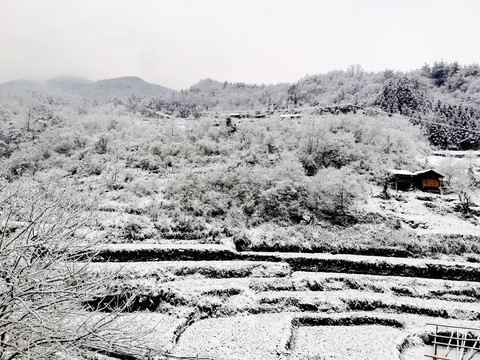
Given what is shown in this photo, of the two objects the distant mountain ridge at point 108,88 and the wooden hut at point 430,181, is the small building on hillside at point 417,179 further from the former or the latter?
the distant mountain ridge at point 108,88

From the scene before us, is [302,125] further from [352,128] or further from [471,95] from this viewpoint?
[471,95]

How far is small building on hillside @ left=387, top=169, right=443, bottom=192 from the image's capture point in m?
34.1

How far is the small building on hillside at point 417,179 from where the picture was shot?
34.1 m

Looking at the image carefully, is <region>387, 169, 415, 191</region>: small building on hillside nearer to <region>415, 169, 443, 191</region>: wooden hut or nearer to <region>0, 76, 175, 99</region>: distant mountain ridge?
<region>415, 169, 443, 191</region>: wooden hut

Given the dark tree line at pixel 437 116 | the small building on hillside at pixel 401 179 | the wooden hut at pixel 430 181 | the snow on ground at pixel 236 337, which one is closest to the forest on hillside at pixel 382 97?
the dark tree line at pixel 437 116

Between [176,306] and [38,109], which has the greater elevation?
[38,109]

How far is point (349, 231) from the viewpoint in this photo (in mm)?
26203

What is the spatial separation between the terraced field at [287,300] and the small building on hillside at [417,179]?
14181 millimetres

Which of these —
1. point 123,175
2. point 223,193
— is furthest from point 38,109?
point 223,193

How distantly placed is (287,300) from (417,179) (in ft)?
87.9

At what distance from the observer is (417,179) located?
35062 mm

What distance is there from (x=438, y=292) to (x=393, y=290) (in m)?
2.89

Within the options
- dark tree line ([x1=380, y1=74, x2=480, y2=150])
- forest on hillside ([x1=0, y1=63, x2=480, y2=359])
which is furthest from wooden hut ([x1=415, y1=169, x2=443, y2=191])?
dark tree line ([x1=380, y1=74, x2=480, y2=150])

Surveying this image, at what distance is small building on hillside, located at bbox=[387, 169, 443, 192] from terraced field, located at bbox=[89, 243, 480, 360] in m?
14.2
